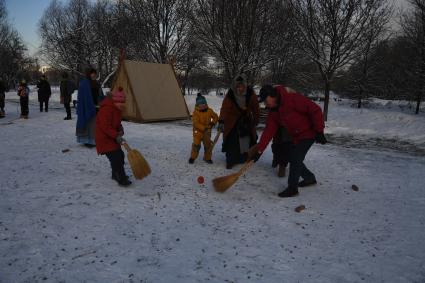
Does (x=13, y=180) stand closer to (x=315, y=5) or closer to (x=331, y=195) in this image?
(x=331, y=195)

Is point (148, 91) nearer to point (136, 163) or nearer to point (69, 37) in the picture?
point (136, 163)

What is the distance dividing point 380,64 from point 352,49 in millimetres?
10605

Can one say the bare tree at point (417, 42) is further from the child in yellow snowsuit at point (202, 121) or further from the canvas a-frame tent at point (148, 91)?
the child in yellow snowsuit at point (202, 121)

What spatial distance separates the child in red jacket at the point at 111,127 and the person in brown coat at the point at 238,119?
2.08m

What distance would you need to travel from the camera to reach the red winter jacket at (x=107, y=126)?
453 centimetres

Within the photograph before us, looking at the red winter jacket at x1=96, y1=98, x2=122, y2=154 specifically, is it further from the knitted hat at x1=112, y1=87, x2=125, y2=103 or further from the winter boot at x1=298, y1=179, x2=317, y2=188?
the winter boot at x1=298, y1=179, x2=317, y2=188

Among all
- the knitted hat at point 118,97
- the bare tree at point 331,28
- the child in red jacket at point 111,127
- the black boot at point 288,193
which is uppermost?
the bare tree at point 331,28

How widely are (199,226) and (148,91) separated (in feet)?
31.0

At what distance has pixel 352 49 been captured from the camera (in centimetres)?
1386

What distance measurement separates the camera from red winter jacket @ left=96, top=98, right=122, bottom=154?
453 centimetres

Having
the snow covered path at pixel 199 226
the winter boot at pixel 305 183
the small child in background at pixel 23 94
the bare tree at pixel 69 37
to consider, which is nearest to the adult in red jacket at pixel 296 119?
the winter boot at pixel 305 183

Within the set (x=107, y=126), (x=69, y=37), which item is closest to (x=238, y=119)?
(x=107, y=126)

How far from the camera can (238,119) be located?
6.02 metres

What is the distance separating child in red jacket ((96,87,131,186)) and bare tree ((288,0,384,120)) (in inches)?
463
